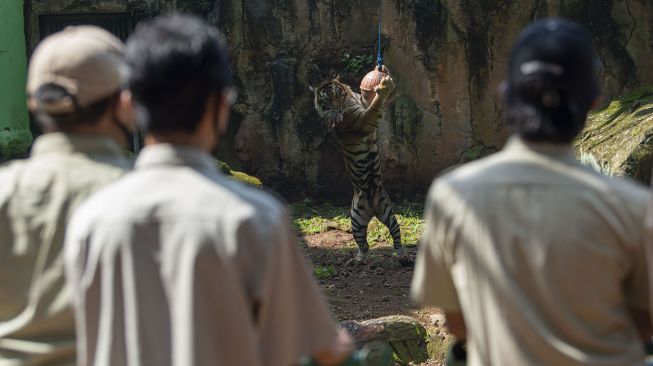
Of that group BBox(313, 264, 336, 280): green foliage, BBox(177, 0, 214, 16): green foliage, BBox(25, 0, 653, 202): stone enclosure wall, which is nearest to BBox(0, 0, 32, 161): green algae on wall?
BBox(25, 0, 653, 202): stone enclosure wall

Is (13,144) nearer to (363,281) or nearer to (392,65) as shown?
(392,65)

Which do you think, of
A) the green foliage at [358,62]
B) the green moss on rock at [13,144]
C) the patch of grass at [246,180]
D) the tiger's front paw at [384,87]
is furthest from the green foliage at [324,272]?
the green moss on rock at [13,144]

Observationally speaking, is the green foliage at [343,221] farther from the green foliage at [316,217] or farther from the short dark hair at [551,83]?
the short dark hair at [551,83]

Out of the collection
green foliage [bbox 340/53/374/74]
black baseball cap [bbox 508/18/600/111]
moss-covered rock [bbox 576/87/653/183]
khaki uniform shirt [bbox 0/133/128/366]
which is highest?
black baseball cap [bbox 508/18/600/111]

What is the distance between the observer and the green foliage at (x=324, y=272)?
8.74 metres

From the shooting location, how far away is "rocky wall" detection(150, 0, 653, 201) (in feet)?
37.3

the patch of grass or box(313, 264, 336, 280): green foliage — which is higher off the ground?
the patch of grass

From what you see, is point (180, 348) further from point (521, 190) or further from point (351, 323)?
point (351, 323)

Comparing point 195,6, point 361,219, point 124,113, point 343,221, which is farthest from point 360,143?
point 124,113

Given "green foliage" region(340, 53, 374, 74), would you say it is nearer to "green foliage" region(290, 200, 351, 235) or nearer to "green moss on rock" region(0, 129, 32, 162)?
"green foliage" region(290, 200, 351, 235)

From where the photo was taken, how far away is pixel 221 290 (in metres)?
1.80

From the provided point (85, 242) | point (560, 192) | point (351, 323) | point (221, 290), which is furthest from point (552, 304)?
point (351, 323)

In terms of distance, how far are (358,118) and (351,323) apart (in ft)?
11.1

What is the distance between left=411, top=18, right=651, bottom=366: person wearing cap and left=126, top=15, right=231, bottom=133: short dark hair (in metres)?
0.57
